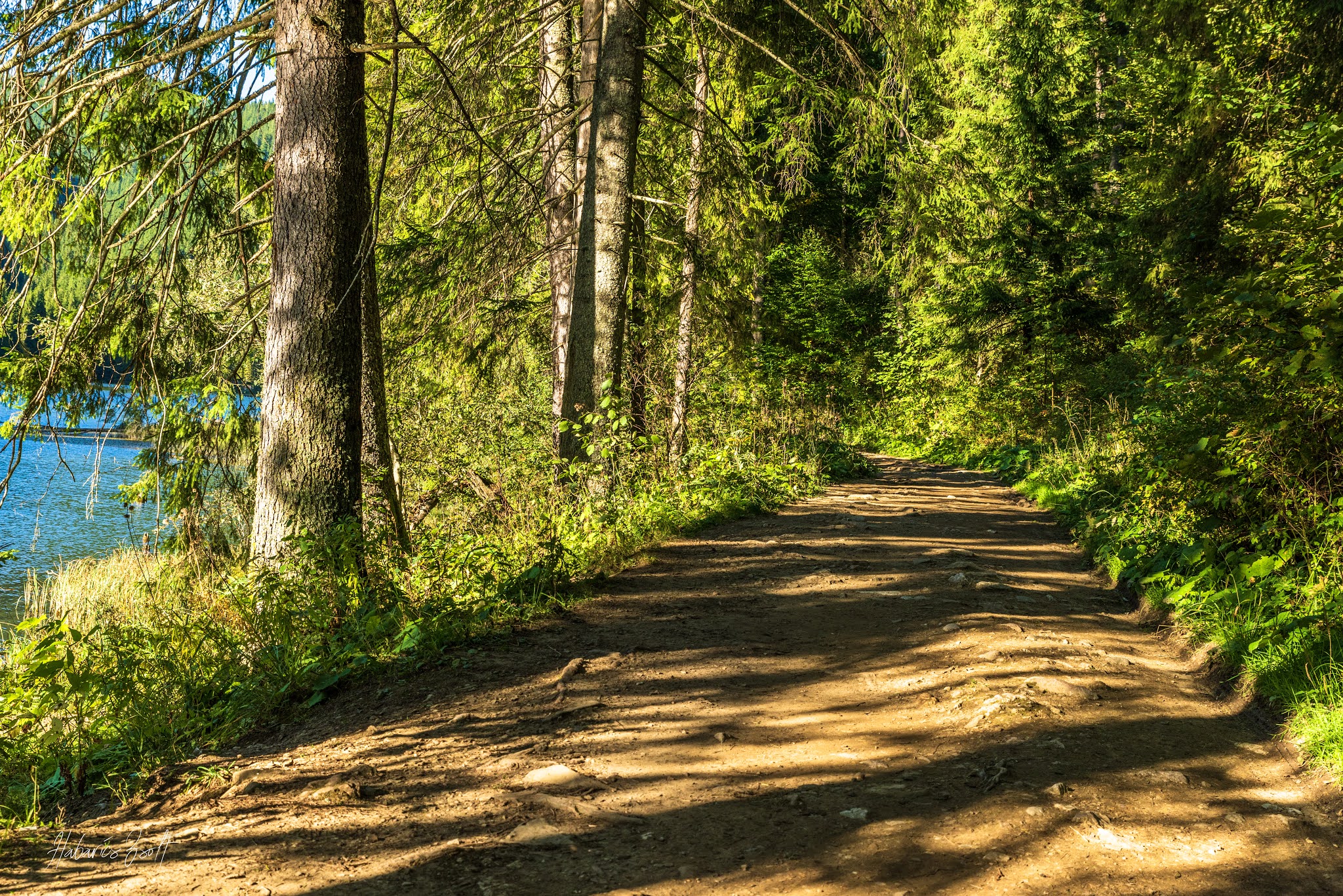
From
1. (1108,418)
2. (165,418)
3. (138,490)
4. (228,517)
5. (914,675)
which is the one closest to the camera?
(914,675)

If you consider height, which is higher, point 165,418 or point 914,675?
point 165,418

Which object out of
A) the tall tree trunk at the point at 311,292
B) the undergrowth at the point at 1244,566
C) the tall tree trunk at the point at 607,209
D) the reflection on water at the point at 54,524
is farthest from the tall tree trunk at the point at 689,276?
the reflection on water at the point at 54,524

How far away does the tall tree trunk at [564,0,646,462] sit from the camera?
8.70 m

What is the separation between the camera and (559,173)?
10344 mm

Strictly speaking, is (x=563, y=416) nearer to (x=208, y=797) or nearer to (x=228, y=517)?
(x=228, y=517)

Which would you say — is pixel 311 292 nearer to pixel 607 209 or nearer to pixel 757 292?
pixel 607 209

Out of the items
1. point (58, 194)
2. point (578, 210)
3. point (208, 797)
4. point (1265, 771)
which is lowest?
point (208, 797)

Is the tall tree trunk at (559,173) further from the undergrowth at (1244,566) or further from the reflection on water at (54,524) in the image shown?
the undergrowth at (1244,566)

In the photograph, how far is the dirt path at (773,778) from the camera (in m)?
2.78

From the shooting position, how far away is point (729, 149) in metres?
10.3

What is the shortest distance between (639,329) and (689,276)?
1.18m

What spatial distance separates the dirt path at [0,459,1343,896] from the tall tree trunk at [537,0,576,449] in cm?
531

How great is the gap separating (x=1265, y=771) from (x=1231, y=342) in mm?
2465

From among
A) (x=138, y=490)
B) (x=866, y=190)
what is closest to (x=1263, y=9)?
(x=138, y=490)
